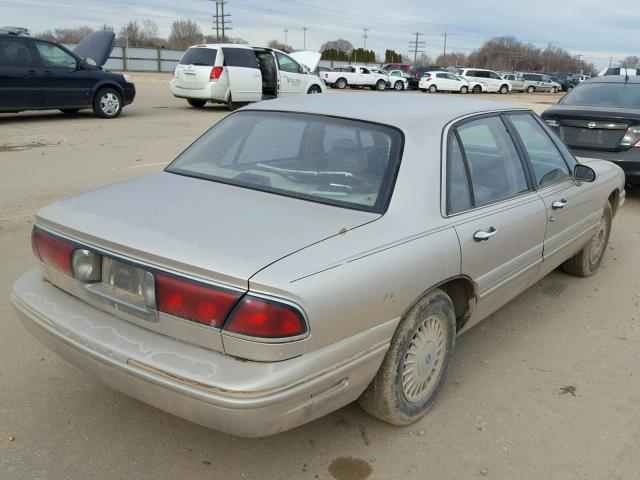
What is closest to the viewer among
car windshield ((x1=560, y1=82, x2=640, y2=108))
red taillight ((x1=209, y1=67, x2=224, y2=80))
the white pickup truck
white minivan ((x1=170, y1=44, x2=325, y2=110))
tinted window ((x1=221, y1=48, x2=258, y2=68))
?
car windshield ((x1=560, y1=82, x2=640, y2=108))

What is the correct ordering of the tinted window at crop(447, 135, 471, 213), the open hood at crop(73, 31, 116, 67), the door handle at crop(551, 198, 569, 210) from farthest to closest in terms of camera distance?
the open hood at crop(73, 31, 116, 67)
the door handle at crop(551, 198, 569, 210)
the tinted window at crop(447, 135, 471, 213)

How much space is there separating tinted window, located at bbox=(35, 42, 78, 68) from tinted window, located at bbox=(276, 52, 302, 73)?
6.20 m

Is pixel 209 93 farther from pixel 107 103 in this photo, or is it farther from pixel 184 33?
pixel 184 33

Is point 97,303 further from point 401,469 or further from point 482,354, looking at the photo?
point 482,354

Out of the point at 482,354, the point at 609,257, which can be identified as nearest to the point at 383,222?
the point at 482,354

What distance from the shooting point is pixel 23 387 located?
10.2 feet

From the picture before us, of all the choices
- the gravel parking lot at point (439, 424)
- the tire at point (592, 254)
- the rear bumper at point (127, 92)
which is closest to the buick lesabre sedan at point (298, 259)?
the gravel parking lot at point (439, 424)

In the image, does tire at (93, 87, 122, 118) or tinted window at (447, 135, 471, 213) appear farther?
tire at (93, 87, 122, 118)

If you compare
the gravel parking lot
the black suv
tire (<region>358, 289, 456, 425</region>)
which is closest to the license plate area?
the gravel parking lot

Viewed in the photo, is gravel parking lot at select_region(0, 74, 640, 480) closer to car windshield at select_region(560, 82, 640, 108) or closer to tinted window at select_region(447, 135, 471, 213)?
tinted window at select_region(447, 135, 471, 213)

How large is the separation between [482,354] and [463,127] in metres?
1.42

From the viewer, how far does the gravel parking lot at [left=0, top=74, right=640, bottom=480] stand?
2611 mm

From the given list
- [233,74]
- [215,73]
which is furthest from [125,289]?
[233,74]

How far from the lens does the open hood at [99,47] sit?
1571 centimetres
